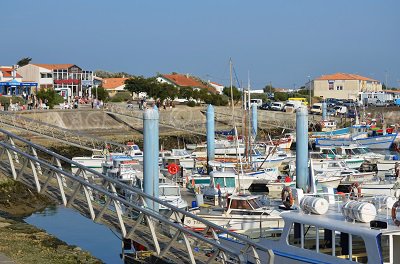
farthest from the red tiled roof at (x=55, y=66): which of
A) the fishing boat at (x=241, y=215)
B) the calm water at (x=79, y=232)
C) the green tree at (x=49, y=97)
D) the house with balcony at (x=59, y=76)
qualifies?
the fishing boat at (x=241, y=215)

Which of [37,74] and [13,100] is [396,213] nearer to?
[13,100]

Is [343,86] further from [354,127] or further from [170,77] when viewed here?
[354,127]

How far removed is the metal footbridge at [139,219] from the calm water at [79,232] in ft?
8.19

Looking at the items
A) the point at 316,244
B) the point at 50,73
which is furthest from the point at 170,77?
the point at 316,244

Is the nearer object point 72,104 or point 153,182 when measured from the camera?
point 153,182

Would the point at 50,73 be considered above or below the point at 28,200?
above

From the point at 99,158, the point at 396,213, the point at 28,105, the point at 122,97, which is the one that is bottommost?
the point at 99,158

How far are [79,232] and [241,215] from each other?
8072 millimetres

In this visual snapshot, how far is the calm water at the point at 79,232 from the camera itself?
94.6 feet

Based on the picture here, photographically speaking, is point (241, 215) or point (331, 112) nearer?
point (241, 215)

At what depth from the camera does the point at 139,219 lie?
2016 cm

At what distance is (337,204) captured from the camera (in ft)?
69.2

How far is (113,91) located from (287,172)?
84.5 m

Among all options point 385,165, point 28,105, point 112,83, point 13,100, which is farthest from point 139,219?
point 112,83
